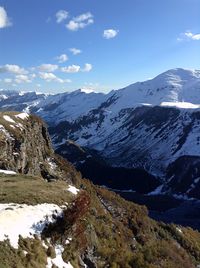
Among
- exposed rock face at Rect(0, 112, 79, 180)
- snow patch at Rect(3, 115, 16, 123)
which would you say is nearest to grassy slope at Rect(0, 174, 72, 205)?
exposed rock face at Rect(0, 112, 79, 180)

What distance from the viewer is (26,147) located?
102 meters

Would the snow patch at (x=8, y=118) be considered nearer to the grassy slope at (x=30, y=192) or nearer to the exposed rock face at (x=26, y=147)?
the exposed rock face at (x=26, y=147)

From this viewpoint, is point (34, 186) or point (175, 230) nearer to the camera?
point (34, 186)

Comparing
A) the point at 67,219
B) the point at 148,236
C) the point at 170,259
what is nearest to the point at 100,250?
the point at 67,219

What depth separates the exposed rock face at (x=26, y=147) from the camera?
297 ft

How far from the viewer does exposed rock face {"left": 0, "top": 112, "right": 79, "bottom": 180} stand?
9056 centimetres

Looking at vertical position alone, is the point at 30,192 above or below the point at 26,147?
below

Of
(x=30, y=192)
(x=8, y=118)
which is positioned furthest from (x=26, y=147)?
(x=30, y=192)

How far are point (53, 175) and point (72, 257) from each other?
61268 millimetres

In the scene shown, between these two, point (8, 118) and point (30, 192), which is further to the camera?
point (8, 118)

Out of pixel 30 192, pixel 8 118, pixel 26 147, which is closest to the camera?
pixel 30 192

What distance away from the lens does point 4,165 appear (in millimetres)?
82875

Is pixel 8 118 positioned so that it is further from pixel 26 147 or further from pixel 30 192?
pixel 30 192

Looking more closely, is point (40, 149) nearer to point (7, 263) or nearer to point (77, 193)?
point (77, 193)
